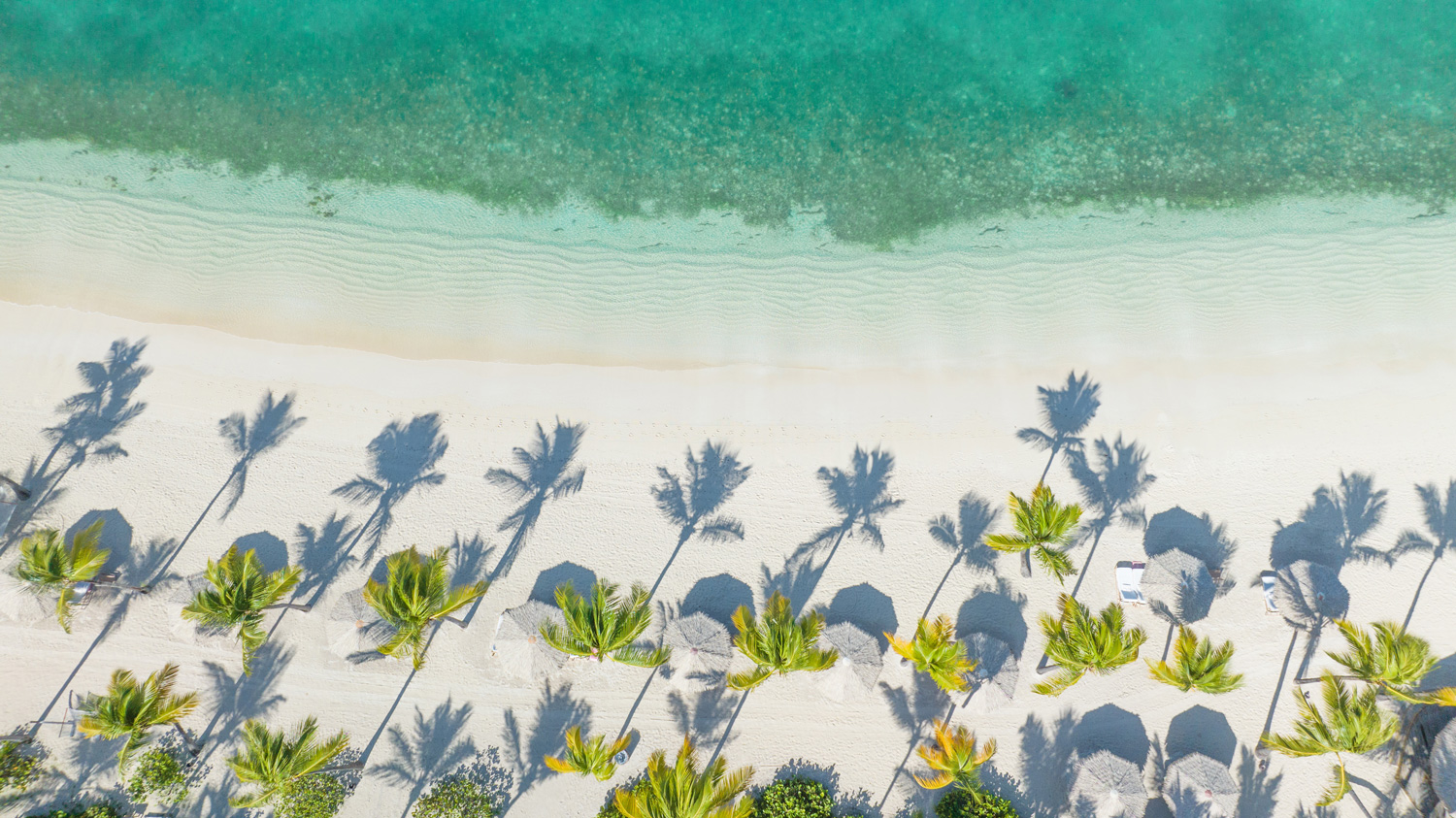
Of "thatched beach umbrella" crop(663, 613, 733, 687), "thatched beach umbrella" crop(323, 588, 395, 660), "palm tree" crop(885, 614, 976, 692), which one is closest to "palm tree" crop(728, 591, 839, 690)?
"thatched beach umbrella" crop(663, 613, 733, 687)

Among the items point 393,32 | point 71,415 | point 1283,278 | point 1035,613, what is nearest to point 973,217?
point 1283,278

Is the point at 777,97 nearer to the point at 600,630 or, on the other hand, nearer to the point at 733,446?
the point at 733,446

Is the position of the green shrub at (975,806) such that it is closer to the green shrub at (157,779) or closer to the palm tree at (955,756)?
the palm tree at (955,756)

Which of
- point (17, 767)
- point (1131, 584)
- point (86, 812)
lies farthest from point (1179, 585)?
point (17, 767)

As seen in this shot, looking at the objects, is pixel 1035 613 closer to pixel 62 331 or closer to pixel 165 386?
pixel 165 386

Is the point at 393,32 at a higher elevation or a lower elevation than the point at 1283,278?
higher

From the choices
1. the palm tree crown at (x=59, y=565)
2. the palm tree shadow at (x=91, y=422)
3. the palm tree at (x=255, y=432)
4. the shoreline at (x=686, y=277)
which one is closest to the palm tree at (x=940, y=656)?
the shoreline at (x=686, y=277)

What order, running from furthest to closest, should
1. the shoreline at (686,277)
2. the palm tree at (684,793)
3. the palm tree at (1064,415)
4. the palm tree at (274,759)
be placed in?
the shoreline at (686,277), the palm tree at (1064,415), the palm tree at (684,793), the palm tree at (274,759)
